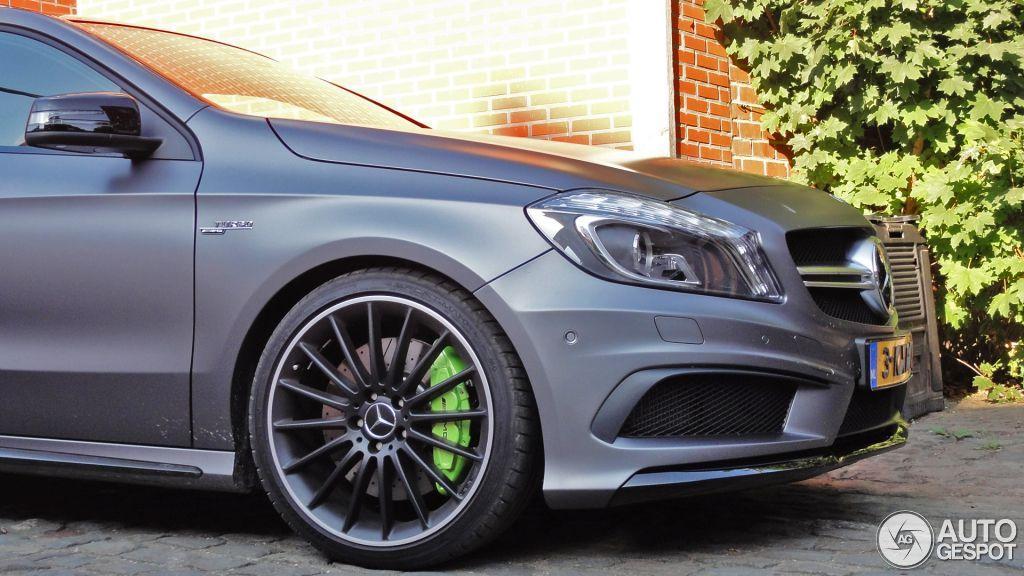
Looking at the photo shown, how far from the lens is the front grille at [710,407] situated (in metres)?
2.93

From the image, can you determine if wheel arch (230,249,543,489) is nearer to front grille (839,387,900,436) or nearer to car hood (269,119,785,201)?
car hood (269,119,785,201)

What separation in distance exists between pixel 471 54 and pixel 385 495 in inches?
180

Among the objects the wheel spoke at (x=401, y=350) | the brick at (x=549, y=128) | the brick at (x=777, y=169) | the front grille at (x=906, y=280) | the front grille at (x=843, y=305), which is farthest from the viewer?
the brick at (x=777, y=169)

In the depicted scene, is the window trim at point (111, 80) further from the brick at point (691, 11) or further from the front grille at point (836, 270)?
the brick at point (691, 11)

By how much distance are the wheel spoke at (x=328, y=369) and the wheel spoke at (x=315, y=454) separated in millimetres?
116

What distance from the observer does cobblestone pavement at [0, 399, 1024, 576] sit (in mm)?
3121

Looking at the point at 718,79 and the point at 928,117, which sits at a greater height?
the point at 718,79

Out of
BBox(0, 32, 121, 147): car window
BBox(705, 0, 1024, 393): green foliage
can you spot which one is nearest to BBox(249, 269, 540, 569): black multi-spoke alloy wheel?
BBox(0, 32, 121, 147): car window

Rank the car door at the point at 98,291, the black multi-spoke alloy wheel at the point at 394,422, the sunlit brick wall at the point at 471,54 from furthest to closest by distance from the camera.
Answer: the sunlit brick wall at the point at 471,54
the car door at the point at 98,291
the black multi-spoke alloy wheel at the point at 394,422

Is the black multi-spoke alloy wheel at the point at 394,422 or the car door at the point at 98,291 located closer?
the black multi-spoke alloy wheel at the point at 394,422

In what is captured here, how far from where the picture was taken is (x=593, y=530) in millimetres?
3549

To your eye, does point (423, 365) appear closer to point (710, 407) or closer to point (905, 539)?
point (710, 407)

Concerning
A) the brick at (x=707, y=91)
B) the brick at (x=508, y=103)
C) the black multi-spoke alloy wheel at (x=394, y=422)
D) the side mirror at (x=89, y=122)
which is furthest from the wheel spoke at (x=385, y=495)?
the brick at (x=707, y=91)

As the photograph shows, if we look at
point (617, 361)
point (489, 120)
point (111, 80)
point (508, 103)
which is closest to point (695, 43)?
point (508, 103)
